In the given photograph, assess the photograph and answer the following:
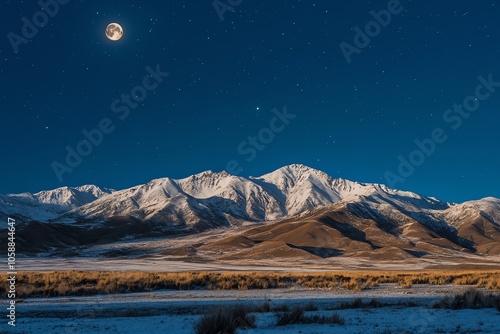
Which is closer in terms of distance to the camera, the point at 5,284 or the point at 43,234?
the point at 5,284

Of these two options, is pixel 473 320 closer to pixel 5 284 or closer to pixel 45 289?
pixel 45 289

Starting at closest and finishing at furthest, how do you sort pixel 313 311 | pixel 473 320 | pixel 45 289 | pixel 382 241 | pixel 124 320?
pixel 473 320
pixel 124 320
pixel 313 311
pixel 45 289
pixel 382 241

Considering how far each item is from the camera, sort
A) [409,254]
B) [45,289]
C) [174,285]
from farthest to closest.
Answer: [409,254]
[174,285]
[45,289]

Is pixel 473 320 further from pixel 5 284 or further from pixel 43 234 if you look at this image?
pixel 43 234

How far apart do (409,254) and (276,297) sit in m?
124

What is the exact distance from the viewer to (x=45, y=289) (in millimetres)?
22375

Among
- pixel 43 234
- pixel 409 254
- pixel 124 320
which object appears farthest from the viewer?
pixel 43 234

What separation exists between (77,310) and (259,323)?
751 centimetres

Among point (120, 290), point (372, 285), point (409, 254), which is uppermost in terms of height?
point (120, 290)

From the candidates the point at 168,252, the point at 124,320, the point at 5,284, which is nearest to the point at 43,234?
the point at 168,252

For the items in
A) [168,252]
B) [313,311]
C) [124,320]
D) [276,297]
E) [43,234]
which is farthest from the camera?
[43,234]

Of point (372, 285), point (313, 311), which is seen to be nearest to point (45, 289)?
point (313, 311)

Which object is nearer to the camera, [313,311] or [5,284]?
[313,311]

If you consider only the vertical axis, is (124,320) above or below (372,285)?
above
